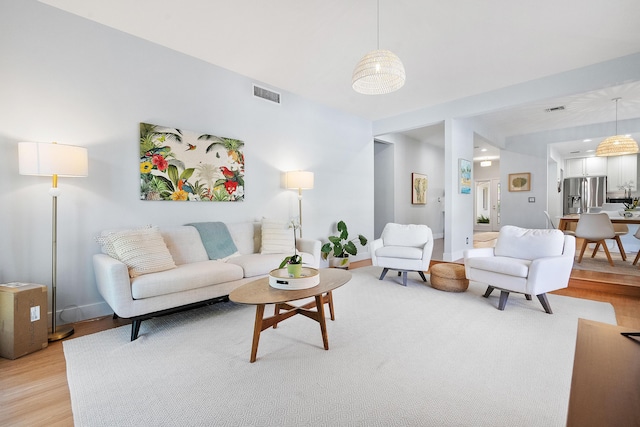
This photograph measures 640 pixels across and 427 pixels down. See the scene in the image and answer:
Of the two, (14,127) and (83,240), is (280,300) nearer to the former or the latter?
(83,240)

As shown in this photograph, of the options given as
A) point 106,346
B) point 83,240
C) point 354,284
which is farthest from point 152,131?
point 354,284

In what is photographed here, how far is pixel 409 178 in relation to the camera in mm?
7711

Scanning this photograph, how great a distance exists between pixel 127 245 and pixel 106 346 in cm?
80

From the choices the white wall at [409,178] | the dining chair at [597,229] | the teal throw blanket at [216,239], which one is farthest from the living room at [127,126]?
the white wall at [409,178]

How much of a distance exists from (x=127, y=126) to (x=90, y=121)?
309 millimetres

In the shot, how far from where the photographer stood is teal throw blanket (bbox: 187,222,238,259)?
3.40 metres

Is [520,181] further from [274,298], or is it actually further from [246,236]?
[274,298]

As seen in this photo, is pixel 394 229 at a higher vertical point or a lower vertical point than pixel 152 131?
lower

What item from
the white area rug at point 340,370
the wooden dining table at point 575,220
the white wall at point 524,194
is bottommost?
the white area rug at point 340,370

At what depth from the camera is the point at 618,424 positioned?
0.57 m

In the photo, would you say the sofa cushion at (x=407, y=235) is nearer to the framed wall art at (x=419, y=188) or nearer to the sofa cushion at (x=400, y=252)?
the sofa cushion at (x=400, y=252)

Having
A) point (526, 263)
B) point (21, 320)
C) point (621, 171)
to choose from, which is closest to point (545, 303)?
point (526, 263)

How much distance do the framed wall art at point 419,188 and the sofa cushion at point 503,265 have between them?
4.50 metres

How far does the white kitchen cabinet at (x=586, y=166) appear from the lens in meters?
8.22
